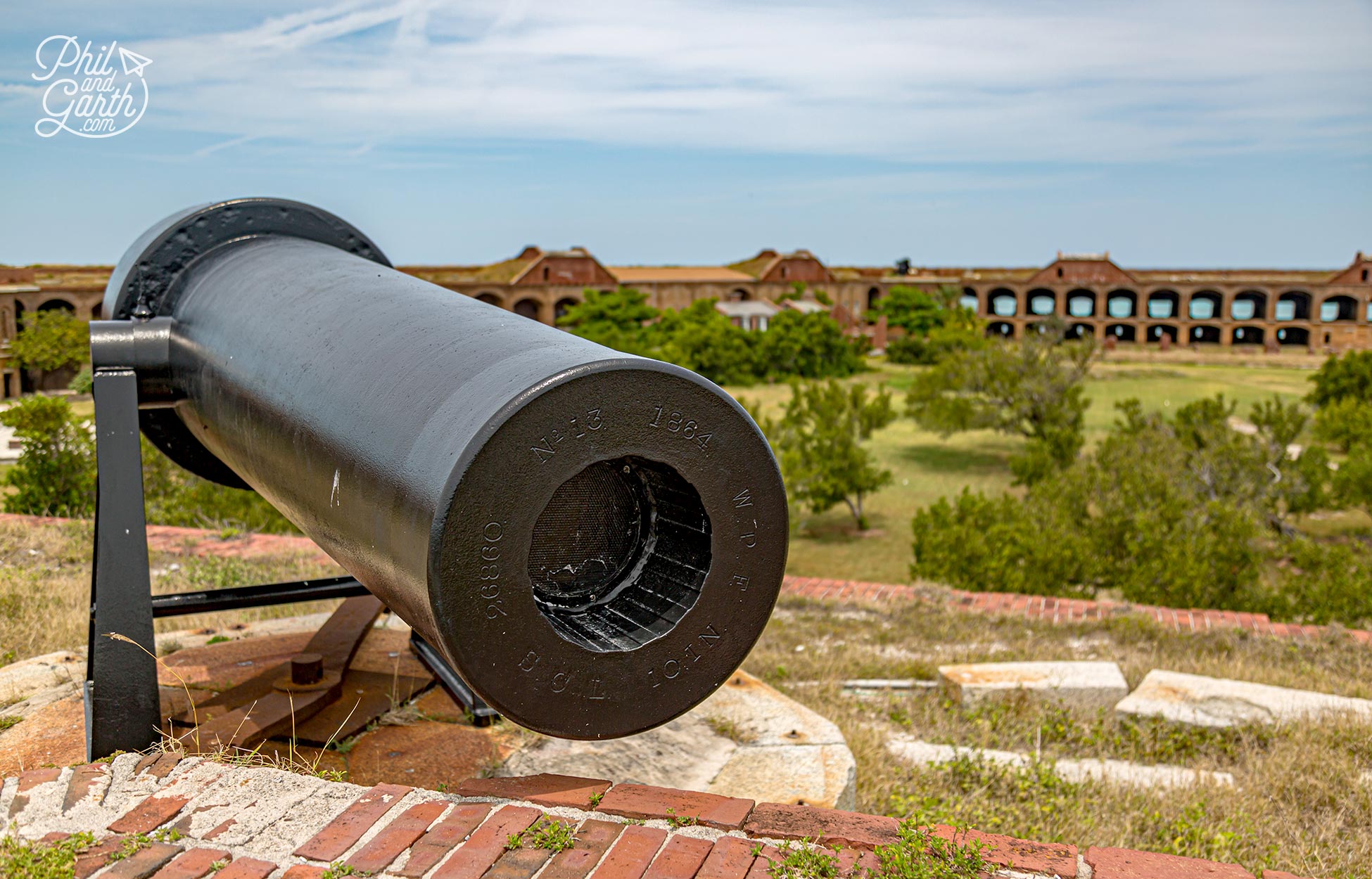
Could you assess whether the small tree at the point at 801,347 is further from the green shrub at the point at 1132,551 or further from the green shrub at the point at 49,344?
the green shrub at the point at 1132,551

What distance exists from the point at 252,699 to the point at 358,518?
5.79ft

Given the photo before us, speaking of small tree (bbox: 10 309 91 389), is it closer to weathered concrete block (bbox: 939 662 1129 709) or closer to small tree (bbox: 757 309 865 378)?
small tree (bbox: 757 309 865 378)

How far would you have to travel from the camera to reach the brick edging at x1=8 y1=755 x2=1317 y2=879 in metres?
1.90

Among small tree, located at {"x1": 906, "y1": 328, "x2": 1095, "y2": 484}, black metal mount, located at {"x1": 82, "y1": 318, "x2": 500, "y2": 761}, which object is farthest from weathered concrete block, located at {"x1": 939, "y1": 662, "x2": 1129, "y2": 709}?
small tree, located at {"x1": 906, "y1": 328, "x2": 1095, "y2": 484}

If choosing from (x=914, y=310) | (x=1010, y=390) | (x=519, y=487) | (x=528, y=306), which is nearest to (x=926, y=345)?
(x=914, y=310)

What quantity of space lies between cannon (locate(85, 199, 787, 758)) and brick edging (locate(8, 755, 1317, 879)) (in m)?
0.29

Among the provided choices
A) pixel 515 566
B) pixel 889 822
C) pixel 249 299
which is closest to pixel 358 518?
pixel 515 566

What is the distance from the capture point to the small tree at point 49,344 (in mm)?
31344

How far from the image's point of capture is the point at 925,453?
969 inches

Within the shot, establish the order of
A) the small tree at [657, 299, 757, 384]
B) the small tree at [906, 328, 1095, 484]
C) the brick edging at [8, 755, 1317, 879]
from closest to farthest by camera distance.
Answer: the brick edging at [8, 755, 1317, 879] → the small tree at [906, 328, 1095, 484] → the small tree at [657, 299, 757, 384]

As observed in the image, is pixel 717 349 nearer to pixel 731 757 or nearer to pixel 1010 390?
pixel 1010 390

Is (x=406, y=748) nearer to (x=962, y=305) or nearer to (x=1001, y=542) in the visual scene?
(x=1001, y=542)

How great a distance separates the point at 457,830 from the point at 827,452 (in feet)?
52.7

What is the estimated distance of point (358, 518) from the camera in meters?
Result: 1.80
